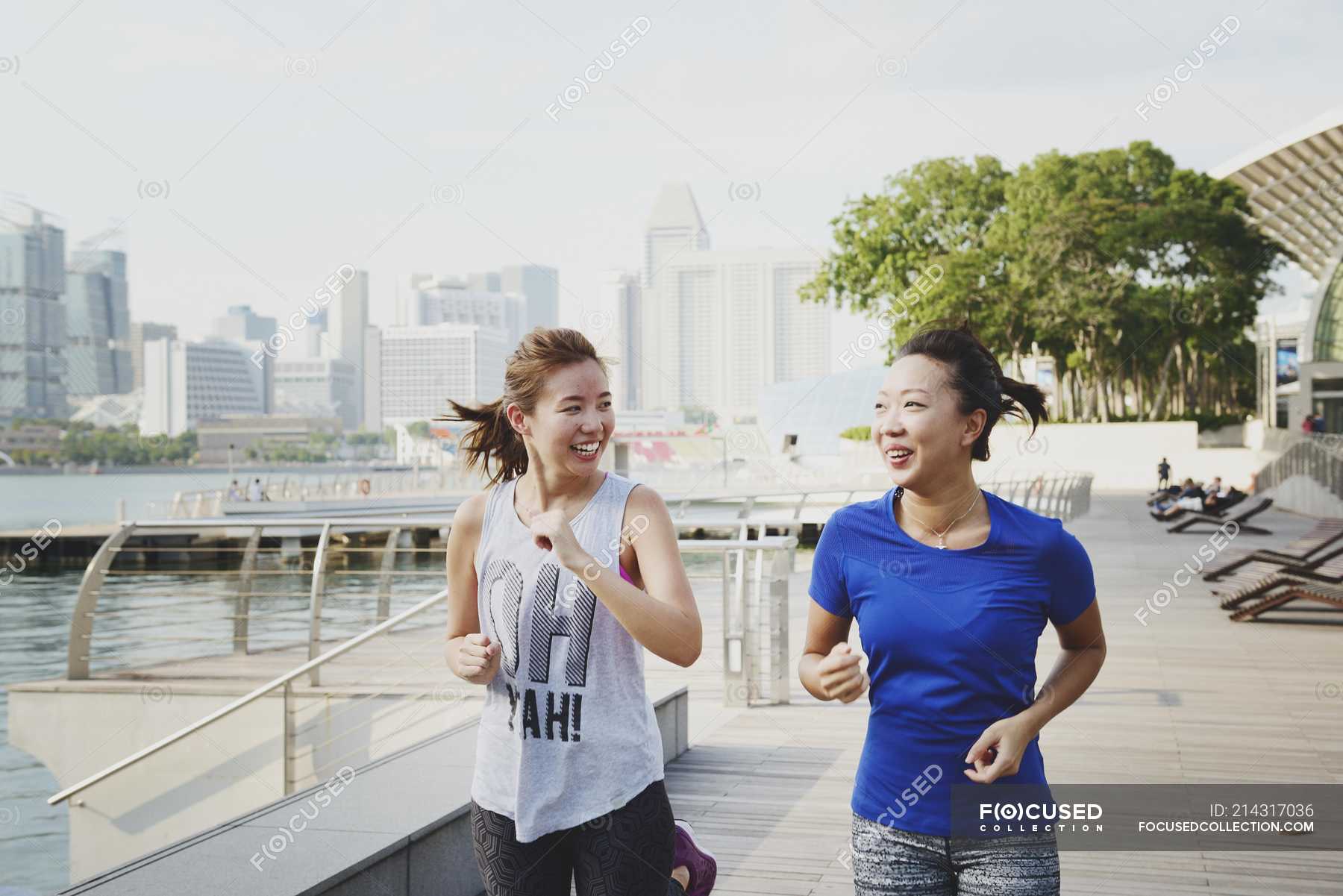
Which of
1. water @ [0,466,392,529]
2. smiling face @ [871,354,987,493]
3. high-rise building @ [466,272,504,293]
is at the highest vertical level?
high-rise building @ [466,272,504,293]

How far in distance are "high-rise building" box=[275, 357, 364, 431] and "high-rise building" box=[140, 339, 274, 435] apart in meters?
23.4

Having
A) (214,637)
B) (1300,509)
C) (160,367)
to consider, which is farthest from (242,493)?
(214,637)

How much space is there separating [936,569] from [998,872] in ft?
1.56

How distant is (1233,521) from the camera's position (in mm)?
20609

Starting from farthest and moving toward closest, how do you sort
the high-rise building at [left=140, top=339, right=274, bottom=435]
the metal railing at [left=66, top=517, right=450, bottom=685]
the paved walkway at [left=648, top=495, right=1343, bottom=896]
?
the high-rise building at [left=140, top=339, right=274, bottom=435] < the metal railing at [left=66, top=517, right=450, bottom=685] < the paved walkway at [left=648, top=495, right=1343, bottom=896]

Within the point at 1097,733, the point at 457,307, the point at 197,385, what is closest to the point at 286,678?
the point at 1097,733

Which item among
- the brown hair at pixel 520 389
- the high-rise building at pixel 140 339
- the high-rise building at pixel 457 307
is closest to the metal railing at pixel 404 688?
the brown hair at pixel 520 389

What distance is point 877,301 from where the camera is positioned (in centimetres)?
4062

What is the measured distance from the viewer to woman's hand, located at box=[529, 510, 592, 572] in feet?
6.47

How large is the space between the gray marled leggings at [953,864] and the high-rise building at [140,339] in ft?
204

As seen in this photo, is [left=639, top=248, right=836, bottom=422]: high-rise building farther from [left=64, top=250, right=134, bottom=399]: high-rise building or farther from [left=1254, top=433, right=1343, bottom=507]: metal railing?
[left=1254, top=433, right=1343, bottom=507]: metal railing

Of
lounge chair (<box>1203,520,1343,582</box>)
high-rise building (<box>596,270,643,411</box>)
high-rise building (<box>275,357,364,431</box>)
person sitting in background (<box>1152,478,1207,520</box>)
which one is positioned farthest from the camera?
high-rise building (<box>596,270,643,411</box>)

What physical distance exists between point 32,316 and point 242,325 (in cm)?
3325

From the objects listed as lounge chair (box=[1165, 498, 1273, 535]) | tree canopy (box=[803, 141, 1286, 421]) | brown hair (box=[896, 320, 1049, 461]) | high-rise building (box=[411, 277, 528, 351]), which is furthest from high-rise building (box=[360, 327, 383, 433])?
brown hair (box=[896, 320, 1049, 461])
